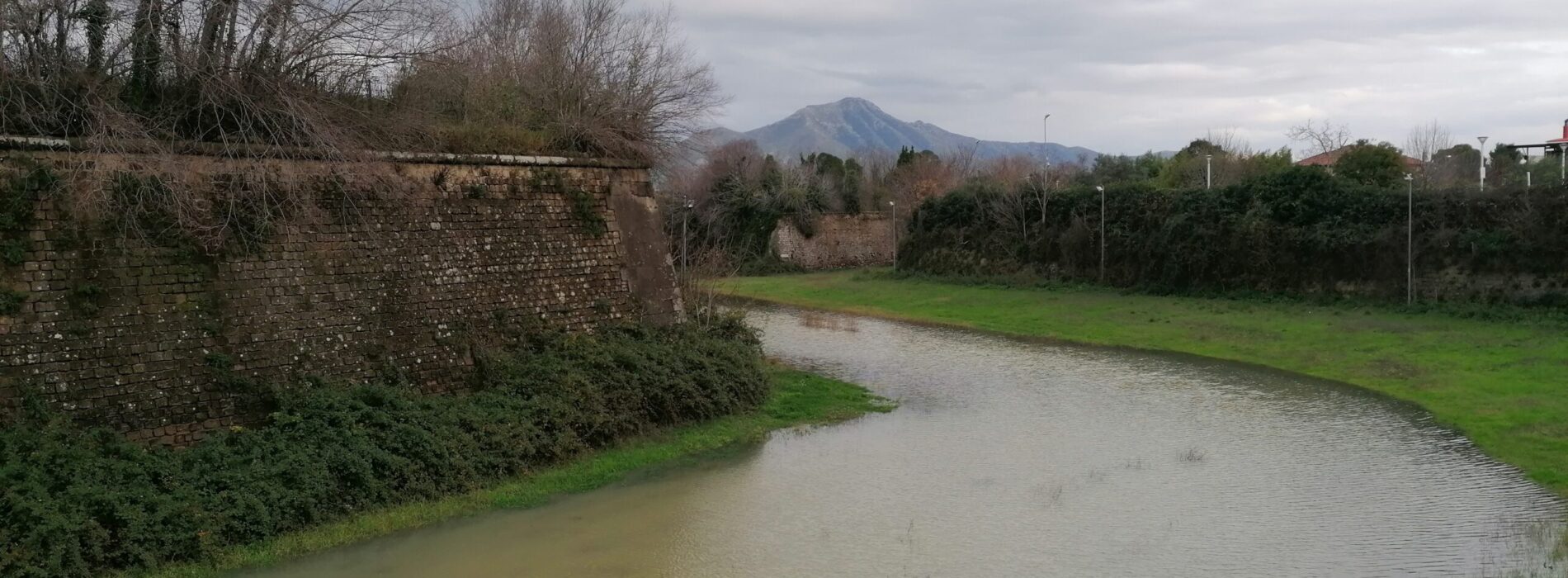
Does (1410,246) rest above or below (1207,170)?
below

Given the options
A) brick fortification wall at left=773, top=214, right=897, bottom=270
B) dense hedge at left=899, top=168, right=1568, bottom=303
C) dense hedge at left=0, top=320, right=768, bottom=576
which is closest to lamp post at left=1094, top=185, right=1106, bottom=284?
dense hedge at left=899, top=168, right=1568, bottom=303

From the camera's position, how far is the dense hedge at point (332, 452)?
25.6 ft

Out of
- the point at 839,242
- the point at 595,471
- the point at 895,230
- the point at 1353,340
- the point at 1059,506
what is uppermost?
the point at 895,230

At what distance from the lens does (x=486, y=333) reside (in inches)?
504

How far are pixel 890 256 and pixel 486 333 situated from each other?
107ft

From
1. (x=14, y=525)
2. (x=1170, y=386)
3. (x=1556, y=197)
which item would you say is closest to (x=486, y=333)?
(x=14, y=525)

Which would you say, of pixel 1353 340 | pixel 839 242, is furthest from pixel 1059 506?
pixel 839 242

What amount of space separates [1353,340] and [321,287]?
53.4 feet

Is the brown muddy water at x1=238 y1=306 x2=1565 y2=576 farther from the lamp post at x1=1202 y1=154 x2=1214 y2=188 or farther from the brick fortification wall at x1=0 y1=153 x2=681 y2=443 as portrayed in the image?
the lamp post at x1=1202 y1=154 x2=1214 y2=188

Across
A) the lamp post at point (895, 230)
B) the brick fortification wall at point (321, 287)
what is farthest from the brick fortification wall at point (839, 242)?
the brick fortification wall at point (321, 287)

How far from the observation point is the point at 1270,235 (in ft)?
83.5

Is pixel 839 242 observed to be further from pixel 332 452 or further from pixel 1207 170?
pixel 332 452

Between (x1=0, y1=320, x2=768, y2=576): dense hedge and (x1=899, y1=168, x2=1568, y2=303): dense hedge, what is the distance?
15996 millimetres

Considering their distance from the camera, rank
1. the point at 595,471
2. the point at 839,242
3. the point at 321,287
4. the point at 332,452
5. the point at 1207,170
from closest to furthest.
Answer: the point at 332,452 < the point at 595,471 < the point at 321,287 < the point at 1207,170 < the point at 839,242
